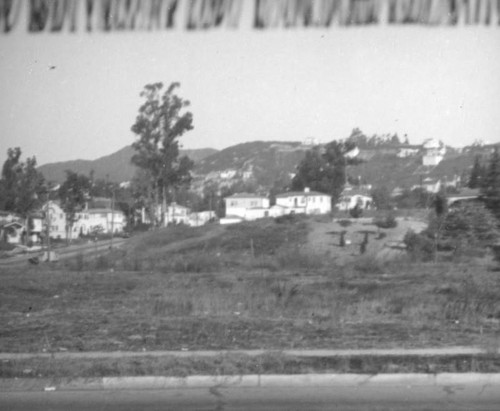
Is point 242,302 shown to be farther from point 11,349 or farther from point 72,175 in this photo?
point 72,175

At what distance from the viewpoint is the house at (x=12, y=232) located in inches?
2431

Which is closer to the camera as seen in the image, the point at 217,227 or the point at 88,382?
the point at 88,382

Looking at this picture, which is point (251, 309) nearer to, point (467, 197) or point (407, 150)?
point (467, 197)

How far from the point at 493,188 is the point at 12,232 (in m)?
45.1

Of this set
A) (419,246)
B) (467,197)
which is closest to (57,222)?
(467,197)

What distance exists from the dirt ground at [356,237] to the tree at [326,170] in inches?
753

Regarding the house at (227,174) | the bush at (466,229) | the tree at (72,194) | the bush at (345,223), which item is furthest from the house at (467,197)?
the house at (227,174)

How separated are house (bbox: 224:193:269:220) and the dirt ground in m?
31.1

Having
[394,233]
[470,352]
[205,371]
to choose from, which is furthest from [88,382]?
[394,233]

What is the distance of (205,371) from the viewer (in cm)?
882

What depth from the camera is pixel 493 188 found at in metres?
33.5

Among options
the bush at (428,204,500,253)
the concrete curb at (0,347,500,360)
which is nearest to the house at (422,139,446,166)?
the bush at (428,204,500,253)

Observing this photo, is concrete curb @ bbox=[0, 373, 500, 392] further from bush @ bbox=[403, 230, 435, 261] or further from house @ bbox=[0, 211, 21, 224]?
house @ bbox=[0, 211, 21, 224]

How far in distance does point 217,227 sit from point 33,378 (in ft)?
142
